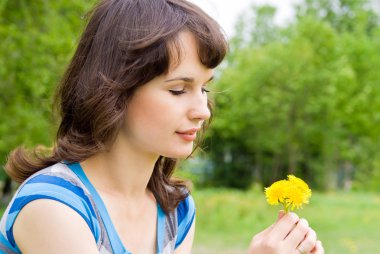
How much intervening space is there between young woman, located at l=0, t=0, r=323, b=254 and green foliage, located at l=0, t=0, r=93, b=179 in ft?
15.5

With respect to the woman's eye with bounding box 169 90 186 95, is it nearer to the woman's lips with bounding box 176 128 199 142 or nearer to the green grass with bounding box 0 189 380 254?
the woman's lips with bounding box 176 128 199 142

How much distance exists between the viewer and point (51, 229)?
1632 millimetres

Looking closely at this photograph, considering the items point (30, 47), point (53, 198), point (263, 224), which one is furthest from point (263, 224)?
point (53, 198)

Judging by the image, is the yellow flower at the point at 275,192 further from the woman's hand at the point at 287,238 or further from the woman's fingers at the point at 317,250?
the woman's fingers at the point at 317,250

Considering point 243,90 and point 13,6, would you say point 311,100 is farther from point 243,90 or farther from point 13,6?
point 13,6

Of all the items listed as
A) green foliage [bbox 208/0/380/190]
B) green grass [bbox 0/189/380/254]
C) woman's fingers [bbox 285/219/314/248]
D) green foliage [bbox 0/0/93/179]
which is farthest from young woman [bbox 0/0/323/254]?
green foliage [bbox 208/0/380/190]

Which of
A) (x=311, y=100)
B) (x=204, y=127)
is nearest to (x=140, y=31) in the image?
(x=204, y=127)

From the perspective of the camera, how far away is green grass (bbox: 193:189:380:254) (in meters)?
7.41

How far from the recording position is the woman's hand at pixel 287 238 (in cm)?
160

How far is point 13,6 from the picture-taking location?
697 cm

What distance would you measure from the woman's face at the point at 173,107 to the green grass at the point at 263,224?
210 inches

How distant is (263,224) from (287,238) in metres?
7.85

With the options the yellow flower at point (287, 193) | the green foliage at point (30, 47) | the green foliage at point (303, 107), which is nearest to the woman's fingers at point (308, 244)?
the yellow flower at point (287, 193)

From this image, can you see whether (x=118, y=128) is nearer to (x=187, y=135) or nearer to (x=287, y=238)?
(x=187, y=135)
